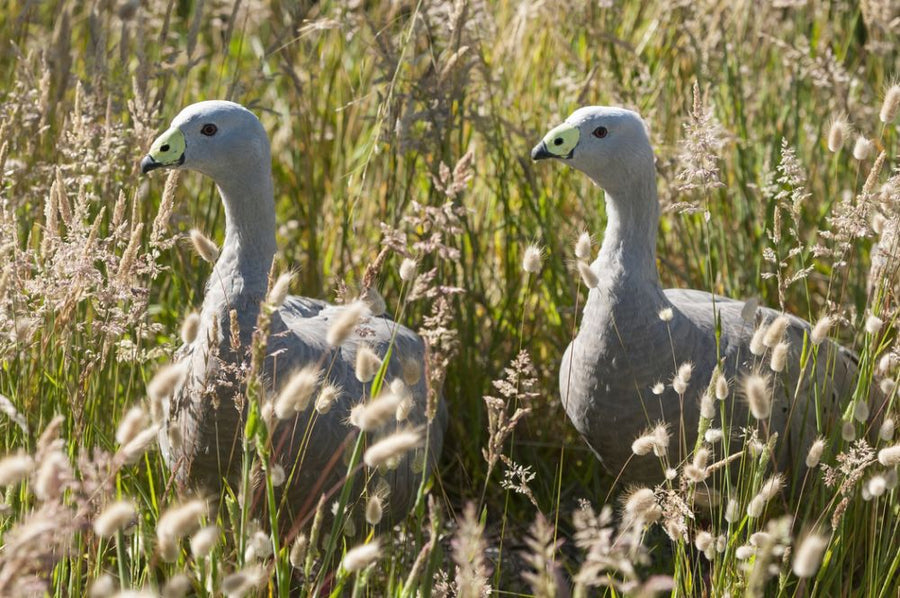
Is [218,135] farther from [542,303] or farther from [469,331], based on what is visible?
[542,303]

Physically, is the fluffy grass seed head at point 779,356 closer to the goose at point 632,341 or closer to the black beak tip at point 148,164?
the goose at point 632,341

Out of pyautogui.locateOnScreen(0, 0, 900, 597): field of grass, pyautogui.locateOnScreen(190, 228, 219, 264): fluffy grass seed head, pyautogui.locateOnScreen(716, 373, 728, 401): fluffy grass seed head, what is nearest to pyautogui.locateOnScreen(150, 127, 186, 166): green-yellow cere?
pyautogui.locateOnScreen(0, 0, 900, 597): field of grass

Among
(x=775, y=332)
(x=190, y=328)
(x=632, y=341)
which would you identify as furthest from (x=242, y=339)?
(x=775, y=332)

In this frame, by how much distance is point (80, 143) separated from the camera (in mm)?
2801

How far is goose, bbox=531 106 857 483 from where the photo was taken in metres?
2.87

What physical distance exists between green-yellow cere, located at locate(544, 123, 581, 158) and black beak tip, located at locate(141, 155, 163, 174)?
3.12 feet

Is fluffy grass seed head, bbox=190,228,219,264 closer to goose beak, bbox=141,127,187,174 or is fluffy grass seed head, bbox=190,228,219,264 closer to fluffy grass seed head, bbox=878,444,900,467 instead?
goose beak, bbox=141,127,187,174

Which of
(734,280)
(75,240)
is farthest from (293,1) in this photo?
(734,280)

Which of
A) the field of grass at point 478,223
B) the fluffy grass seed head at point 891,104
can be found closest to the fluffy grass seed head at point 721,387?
the field of grass at point 478,223

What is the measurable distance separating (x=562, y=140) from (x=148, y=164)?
1.01m

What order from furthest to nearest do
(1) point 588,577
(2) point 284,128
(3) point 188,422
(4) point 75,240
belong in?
(2) point 284,128, (3) point 188,422, (4) point 75,240, (1) point 588,577

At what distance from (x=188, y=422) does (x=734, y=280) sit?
6.49ft

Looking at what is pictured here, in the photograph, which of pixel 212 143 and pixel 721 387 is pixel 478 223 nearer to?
pixel 212 143

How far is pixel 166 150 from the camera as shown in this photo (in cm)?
267
